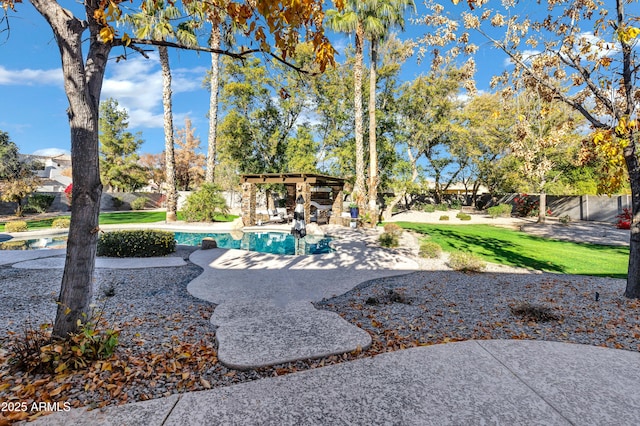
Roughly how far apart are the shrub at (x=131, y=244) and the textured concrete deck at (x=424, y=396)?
7.66 metres

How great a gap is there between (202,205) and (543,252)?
57.4ft

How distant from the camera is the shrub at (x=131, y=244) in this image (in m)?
8.93

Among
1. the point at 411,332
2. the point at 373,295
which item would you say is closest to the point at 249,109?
the point at 373,295

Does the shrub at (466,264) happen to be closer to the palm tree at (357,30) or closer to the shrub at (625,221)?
the palm tree at (357,30)

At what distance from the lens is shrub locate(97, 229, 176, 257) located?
8930 millimetres

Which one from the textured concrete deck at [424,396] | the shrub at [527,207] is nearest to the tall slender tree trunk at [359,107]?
the shrub at [527,207]

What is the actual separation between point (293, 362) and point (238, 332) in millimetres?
965

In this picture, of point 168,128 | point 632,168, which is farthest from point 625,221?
point 168,128

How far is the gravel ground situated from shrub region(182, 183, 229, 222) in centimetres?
1183

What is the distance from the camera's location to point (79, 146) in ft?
9.41

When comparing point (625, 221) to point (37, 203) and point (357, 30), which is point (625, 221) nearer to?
point (357, 30)

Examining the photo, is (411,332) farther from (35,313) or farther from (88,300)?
(35,313)

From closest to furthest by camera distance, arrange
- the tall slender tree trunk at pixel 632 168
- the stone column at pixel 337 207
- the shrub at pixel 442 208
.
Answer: the tall slender tree trunk at pixel 632 168 → the stone column at pixel 337 207 → the shrub at pixel 442 208

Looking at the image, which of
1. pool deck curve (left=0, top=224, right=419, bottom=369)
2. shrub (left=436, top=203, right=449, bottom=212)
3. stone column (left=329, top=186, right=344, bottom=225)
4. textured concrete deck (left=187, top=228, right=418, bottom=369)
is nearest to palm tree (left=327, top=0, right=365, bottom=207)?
stone column (left=329, top=186, right=344, bottom=225)
